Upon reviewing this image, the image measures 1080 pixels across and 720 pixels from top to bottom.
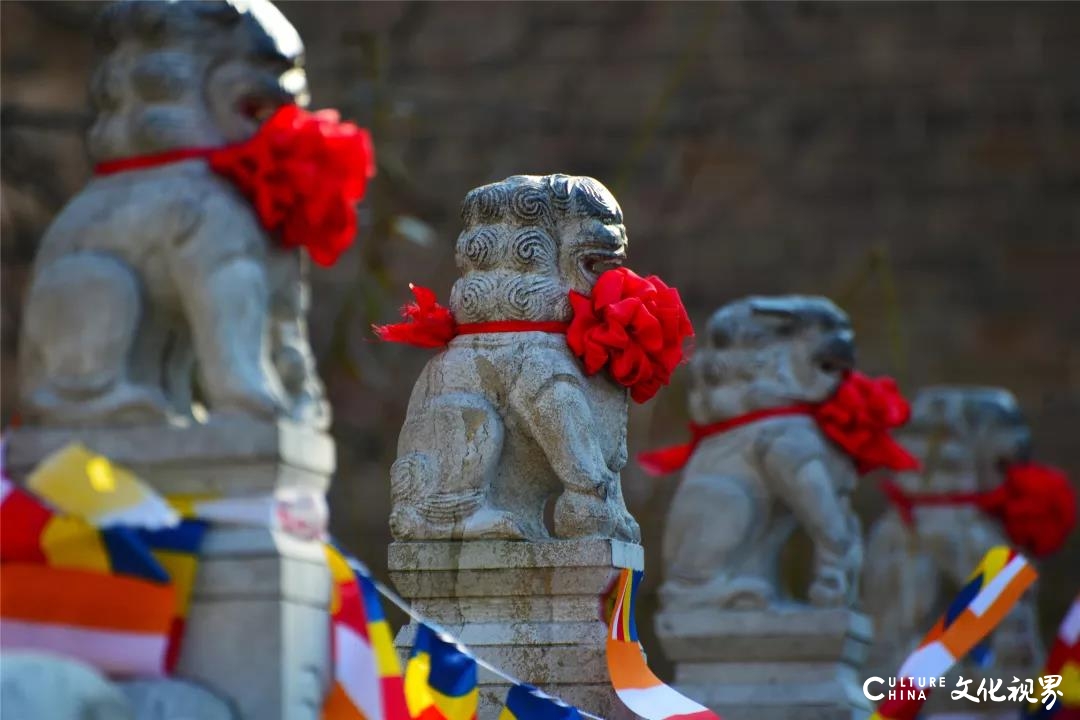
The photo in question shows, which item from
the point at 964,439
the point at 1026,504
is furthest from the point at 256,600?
the point at 1026,504

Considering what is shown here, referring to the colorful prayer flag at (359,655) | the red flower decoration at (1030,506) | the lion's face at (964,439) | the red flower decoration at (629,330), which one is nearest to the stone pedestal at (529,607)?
the red flower decoration at (629,330)

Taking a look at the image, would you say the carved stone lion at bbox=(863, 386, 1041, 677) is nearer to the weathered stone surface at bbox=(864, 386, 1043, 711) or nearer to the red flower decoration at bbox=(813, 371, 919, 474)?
the weathered stone surface at bbox=(864, 386, 1043, 711)

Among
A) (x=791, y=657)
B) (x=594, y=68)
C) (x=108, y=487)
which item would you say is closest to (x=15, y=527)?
(x=108, y=487)

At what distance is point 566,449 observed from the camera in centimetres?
507

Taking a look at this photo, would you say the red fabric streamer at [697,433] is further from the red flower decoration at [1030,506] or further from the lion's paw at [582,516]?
the red flower decoration at [1030,506]

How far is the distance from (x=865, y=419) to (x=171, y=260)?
2.73 metres

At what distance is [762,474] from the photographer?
22.6 ft

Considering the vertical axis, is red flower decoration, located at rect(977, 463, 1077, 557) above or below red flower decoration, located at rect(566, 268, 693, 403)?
above

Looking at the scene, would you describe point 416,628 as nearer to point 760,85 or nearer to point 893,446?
point 893,446

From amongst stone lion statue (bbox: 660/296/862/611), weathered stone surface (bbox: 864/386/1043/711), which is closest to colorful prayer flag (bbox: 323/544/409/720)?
stone lion statue (bbox: 660/296/862/611)

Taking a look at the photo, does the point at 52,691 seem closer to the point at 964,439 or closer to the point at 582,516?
the point at 582,516

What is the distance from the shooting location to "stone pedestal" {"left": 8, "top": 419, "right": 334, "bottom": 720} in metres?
4.10

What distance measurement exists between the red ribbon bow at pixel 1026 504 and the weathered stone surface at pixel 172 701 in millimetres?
5255

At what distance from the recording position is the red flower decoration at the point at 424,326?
5234 millimetres
